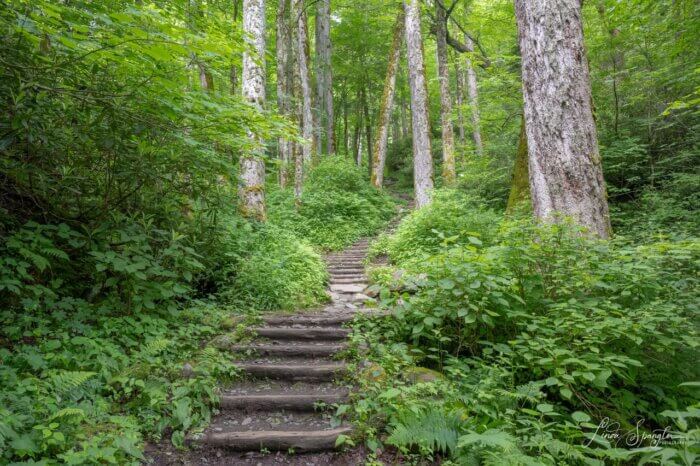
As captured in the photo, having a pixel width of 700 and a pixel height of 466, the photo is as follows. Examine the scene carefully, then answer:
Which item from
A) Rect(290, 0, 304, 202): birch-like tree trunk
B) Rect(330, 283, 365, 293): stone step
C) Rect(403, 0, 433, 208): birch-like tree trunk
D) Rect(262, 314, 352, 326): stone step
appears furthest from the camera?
Rect(290, 0, 304, 202): birch-like tree trunk

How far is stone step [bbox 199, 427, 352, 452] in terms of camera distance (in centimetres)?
328

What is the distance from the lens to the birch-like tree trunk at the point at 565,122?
4.70 metres

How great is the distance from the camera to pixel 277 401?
151 inches

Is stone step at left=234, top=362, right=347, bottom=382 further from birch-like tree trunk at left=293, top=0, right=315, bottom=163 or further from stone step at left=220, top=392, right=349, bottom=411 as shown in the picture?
birch-like tree trunk at left=293, top=0, right=315, bottom=163

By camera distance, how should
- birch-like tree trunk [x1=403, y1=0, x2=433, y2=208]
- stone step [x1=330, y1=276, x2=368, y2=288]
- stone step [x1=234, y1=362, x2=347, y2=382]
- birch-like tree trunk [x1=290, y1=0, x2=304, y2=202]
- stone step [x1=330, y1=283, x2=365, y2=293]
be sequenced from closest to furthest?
stone step [x1=234, y1=362, x2=347, y2=382] < stone step [x1=330, y1=283, x2=365, y2=293] < stone step [x1=330, y1=276, x2=368, y2=288] < birch-like tree trunk [x1=403, y1=0, x2=433, y2=208] < birch-like tree trunk [x1=290, y1=0, x2=304, y2=202]

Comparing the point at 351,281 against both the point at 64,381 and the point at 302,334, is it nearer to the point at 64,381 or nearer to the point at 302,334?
the point at 302,334

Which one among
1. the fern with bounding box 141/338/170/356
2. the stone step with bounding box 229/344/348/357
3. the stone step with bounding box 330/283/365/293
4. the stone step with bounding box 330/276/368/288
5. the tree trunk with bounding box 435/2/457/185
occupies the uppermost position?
the tree trunk with bounding box 435/2/457/185

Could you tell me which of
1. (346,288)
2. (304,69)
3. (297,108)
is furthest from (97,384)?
(304,69)

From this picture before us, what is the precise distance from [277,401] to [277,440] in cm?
54

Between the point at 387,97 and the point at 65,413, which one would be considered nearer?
the point at 65,413

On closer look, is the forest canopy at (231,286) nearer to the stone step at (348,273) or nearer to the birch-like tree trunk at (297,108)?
the stone step at (348,273)

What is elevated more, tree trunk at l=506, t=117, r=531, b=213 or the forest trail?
tree trunk at l=506, t=117, r=531, b=213

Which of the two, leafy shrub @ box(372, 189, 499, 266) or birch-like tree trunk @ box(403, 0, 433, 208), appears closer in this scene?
leafy shrub @ box(372, 189, 499, 266)

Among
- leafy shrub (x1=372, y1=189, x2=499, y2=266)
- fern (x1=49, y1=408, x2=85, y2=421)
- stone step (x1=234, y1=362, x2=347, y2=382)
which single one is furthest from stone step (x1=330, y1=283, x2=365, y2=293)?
fern (x1=49, y1=408, x2=85, y2=421)
